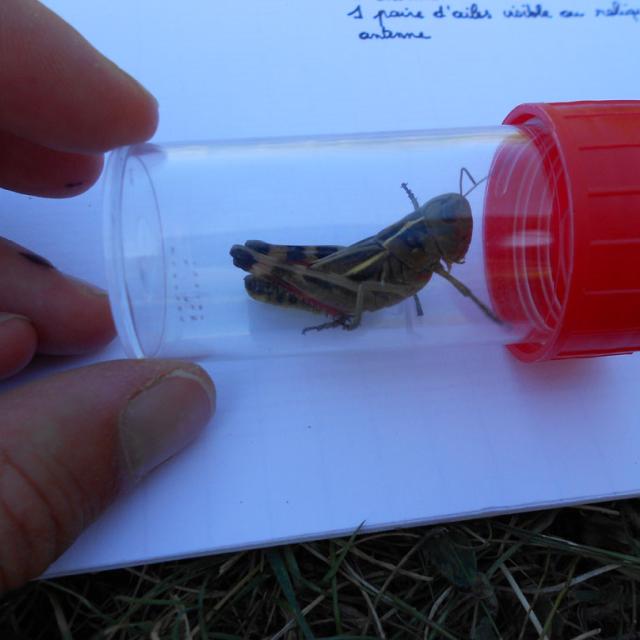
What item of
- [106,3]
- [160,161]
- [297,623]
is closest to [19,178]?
[160,161]

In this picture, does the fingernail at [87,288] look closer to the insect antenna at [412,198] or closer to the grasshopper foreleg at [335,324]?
the grasshopper foreleg at [335,324]

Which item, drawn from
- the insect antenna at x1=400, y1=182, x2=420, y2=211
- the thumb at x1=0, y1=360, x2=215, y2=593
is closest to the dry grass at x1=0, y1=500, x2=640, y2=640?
the thumb at x1=0, y1=360, x2=215, y2=593

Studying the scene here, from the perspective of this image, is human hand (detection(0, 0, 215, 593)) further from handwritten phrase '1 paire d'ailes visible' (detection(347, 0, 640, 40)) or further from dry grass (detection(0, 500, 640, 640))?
handwritten phrase '1 paire d'ailes visible' (detection(347, 0, 640, 40))

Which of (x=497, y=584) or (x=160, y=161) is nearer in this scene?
(x=497, y=584)

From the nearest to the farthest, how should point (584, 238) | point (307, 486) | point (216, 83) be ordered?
point (584, 238), point (307, 486), point (216, 83)

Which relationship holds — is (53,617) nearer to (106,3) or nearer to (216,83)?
(216,83)

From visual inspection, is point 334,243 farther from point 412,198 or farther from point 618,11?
point 618,11

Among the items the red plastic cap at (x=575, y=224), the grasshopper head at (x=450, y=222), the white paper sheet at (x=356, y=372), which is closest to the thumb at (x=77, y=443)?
the white paper sheet at (x=356, y=372)

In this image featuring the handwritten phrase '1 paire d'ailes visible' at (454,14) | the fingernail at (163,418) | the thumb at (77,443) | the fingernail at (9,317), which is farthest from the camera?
the handwritten phrase '1 paire d'ailes visible' at (454,14)
